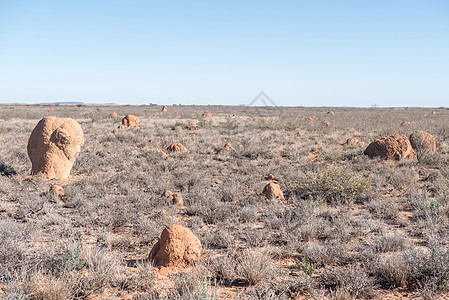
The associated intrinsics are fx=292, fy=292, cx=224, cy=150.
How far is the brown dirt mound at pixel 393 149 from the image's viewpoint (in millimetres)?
10477

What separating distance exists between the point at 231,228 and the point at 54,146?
20.0 ft

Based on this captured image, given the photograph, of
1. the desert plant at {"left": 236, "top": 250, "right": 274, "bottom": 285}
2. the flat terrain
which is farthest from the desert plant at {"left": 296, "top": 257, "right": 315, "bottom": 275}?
the desert plant at {"left": 236, "top": 250, "right": 274, "bottom": 285}

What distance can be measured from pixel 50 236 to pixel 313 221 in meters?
4.57

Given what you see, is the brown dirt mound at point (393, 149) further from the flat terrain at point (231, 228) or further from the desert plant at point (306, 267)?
the desert plant at point (306, 267)

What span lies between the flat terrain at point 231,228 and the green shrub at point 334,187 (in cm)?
3

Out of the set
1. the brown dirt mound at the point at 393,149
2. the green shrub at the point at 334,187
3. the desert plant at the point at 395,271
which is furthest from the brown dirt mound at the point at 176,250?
the brown dirt mound at the point at 393,149

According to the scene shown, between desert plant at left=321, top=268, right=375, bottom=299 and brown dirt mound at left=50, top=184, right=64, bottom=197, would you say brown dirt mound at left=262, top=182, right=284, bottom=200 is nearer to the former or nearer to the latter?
desert plant at left=321, top=268, right=375, bottom=299

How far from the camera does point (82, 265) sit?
3693 millimetres

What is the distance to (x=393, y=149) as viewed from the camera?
10.6m

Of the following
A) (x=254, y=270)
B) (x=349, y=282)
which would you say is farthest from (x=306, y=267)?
(x=254, y=270)

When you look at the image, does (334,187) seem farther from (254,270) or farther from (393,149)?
(393,149)

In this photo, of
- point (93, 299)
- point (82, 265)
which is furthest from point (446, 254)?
point (82, 265)

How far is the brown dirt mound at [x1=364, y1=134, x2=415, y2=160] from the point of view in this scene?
10.5m

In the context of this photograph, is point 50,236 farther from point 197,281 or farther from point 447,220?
point 447,220
